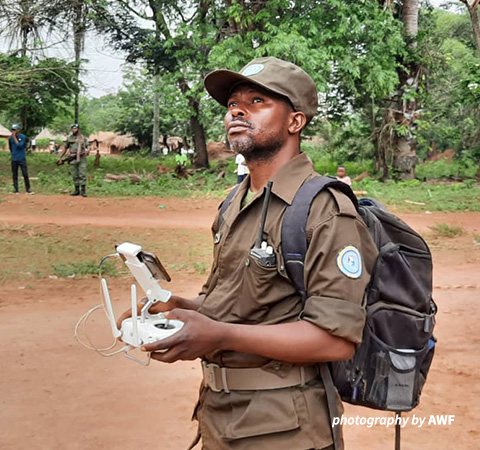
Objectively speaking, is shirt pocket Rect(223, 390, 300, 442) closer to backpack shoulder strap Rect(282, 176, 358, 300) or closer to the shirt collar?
backpack shoulder strap Rect(282, 176, 358, 300)

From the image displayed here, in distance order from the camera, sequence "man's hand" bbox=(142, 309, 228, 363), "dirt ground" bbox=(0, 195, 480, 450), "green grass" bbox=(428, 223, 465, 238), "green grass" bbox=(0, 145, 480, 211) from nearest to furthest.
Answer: "man's hand" bbox=(142, 309, 228, 363), "dirt ground" bbox=(0, 195, 480, 450), "green grass" bbox=(428, 223, 465, 238), "green grass" bbox=(0, 145, 480, 211)

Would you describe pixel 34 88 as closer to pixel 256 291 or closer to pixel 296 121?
pixel 296 121

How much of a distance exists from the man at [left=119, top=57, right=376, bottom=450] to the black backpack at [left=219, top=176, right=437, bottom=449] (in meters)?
0.04

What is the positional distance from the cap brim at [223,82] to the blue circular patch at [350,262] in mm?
526

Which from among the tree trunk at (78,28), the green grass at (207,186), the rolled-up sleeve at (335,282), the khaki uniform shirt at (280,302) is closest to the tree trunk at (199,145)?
the green grass at (207,186)

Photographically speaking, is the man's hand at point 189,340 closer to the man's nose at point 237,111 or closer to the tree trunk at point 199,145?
the man's nose at point 237,111

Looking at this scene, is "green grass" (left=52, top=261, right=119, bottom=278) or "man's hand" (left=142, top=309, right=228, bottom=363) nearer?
"man's hand" (left=142, top=309, right=228, bottom=363)

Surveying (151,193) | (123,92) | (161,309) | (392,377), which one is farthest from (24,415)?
(123,92)

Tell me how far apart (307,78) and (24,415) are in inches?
121

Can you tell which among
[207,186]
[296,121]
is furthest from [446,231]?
[296,121]

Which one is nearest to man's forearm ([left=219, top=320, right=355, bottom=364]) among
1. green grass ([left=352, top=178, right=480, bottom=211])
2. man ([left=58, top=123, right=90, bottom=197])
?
green grass ([left=352, top=178, right=480, bottom=211])

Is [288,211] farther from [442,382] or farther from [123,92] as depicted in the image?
[123,92]

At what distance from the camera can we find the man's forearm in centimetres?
156

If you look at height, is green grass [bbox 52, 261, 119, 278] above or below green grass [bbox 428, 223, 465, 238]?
above
